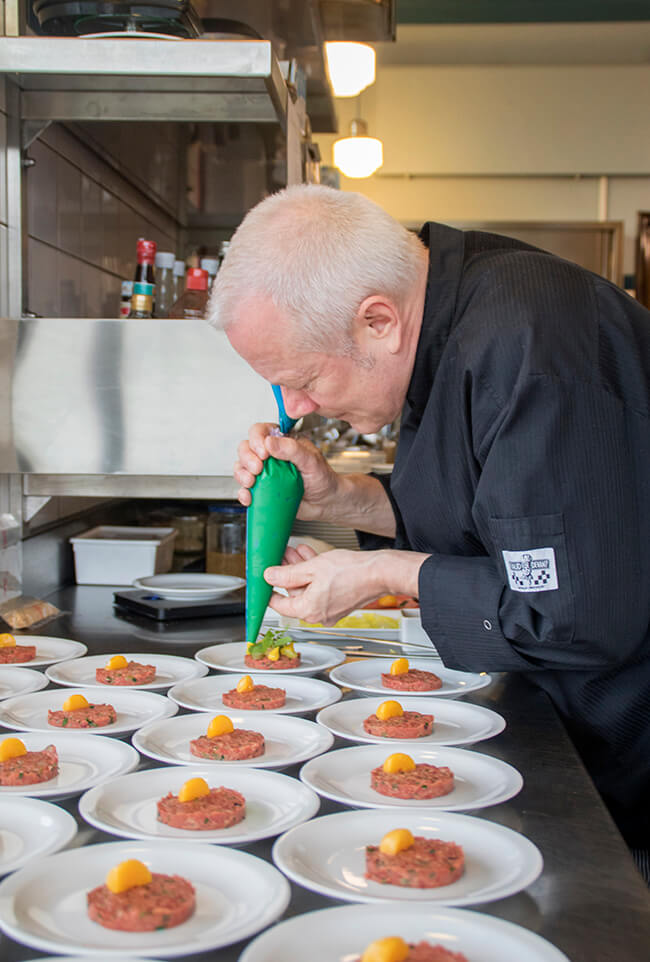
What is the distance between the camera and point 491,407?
128 cm

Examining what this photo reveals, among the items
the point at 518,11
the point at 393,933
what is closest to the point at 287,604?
the point at 393,933

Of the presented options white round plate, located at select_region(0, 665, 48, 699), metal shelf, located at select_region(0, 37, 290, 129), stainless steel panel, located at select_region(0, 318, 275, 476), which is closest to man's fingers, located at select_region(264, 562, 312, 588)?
white round plate, located at select_region(0, 665, 48, 699)

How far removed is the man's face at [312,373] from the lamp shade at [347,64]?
2914mm

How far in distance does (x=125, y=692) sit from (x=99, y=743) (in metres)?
0.22

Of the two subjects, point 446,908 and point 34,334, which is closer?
point 446,908

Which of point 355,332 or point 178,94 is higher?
point 178,94

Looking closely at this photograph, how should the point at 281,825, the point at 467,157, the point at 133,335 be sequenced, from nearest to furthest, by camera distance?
the point at 281,825 → the point at 133,335 → the point at 467,157

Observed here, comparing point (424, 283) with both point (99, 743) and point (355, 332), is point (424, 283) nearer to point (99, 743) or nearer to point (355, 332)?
point (355, 332)

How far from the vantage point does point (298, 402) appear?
1508mm

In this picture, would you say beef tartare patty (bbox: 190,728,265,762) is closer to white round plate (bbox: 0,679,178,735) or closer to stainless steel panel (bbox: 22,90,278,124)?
white round plate (bbox: 0,679,178,735)

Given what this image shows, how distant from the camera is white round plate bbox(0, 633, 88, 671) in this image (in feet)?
5.50

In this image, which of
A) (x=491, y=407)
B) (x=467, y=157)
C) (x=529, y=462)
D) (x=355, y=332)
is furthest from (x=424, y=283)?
(x=467, y=157)

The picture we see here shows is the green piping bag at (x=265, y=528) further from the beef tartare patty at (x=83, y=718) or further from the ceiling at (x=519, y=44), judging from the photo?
the ceiling at (x=519, y=44)

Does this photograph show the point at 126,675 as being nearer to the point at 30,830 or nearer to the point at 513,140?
the point at 30,830
